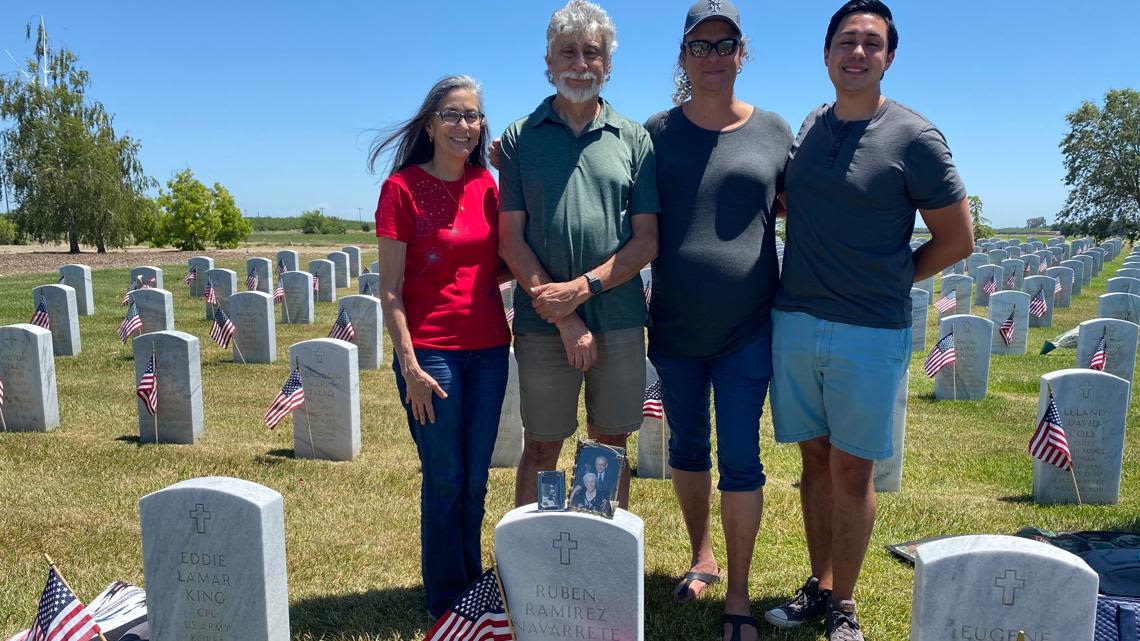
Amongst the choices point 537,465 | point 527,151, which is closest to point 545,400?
point 537,465

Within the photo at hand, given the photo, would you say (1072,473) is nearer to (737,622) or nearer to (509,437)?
(737,622)

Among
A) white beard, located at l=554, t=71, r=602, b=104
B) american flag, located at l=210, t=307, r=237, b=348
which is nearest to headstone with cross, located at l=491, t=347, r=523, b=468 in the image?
white beard, located at l=554, t=71, r=602, b=104

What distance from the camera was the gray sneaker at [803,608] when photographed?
143 inches

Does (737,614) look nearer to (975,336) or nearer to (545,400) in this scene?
(545,400)

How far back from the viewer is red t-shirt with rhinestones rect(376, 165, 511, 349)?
3.32m

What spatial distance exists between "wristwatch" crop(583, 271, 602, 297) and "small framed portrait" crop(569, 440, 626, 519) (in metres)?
0.64

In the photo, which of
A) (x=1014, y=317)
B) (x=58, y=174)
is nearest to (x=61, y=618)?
(x=1014, y=317)

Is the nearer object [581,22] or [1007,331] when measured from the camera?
[581,22]

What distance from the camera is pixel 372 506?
17.5 feet

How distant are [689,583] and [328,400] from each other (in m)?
3.55

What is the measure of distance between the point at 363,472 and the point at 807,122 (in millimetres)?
4131

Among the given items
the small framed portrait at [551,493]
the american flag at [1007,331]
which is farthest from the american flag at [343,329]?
the american flag at [1007,331]

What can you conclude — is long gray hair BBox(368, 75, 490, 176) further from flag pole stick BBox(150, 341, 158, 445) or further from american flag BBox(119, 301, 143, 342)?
american flag BBox(119, 301, 143, 342)

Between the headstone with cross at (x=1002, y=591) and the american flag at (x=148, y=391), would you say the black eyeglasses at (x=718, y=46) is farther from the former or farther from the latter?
the american flag at (x=148, y=391)
